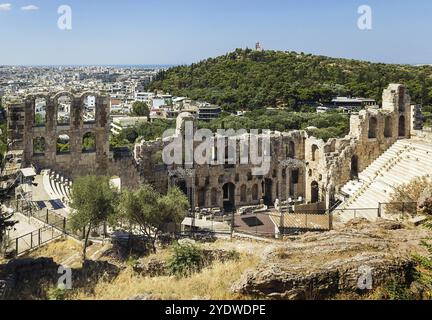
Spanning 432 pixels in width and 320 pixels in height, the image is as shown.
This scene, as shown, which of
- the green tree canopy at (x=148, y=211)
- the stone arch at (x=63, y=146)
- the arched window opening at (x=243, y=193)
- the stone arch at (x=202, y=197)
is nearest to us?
the green tree canopy at (x=148, y=211)

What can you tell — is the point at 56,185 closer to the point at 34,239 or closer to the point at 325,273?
the point at 34,239

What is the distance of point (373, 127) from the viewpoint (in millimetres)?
36344

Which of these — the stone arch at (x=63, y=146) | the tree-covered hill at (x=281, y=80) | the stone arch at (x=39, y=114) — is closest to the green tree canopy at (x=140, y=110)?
the tree-covered hill at (x=281, y=80)

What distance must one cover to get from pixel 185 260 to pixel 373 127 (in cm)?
2543

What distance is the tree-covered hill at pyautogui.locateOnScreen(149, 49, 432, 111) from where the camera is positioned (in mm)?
86562

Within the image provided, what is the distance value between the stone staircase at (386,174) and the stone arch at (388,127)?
3.12 ft

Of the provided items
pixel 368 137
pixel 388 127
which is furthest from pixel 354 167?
pixel 388 127

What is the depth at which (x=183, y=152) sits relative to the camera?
3728 centimetres

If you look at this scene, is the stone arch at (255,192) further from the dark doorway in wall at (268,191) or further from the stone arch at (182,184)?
the stone arch at (182,184)

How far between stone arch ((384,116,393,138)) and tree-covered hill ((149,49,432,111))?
40.8 m

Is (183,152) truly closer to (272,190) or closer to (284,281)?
(272,190)

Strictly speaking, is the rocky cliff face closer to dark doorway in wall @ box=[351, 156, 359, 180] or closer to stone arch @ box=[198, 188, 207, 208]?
dark doorway in wall @ box=[351, 156, 359, 180]

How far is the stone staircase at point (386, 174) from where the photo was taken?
95.9 ft
